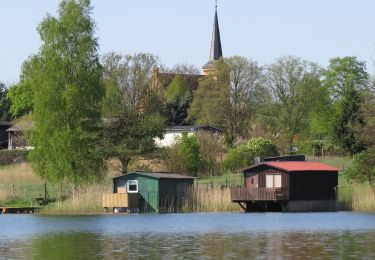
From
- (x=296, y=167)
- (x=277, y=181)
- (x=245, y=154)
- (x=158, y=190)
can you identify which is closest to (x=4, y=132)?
(x=245, y=154)

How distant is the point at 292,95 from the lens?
13900 cm

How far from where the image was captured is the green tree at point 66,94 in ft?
302

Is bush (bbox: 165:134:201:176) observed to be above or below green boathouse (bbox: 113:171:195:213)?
above

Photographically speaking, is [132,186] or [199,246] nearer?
[199,246]

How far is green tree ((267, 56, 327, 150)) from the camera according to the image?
138m

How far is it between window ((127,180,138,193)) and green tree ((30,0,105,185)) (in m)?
6.96

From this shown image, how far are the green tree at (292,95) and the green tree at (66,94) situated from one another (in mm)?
47145

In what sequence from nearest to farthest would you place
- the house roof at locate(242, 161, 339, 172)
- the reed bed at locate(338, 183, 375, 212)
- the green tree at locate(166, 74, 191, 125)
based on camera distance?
the reed bed at locate(338, 183, 375, 212), the house roof at locate(242, 161, 339, 172), the green tree at locate(166, 74, 191, 125)

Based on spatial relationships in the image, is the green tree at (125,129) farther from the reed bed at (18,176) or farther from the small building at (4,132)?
the small building at (4,132)

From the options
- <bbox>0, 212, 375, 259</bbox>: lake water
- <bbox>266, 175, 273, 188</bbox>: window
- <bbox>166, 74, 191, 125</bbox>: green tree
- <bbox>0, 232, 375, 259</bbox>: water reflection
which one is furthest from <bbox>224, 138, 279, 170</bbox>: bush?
<bbox>0, 232, 375, 259</bbox>: water reflection

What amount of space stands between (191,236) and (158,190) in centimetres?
2884

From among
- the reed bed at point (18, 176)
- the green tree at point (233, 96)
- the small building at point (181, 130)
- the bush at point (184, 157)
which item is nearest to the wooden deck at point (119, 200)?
the bush at point (184, 157)

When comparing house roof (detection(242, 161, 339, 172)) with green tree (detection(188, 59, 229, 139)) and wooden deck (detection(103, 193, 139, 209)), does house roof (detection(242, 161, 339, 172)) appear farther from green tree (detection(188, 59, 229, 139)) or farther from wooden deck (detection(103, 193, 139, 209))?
green tree (detection(188, 59, 229, 139))

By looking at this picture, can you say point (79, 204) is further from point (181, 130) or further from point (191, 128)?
point (181, 130)
